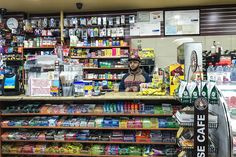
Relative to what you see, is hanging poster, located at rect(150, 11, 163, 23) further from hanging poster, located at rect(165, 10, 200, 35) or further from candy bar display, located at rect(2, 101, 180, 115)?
candy bar display, located at rect(2, 101, 180, 115)

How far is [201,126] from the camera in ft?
6.04

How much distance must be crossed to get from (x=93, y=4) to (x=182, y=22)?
2.54 metres

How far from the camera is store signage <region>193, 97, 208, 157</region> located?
1836 millimetres

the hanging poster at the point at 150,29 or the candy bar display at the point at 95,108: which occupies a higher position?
the hanging poster at the point at 150,29

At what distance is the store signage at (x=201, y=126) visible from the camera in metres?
1.84

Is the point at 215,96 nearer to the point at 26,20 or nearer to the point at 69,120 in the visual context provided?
the point at 69,120

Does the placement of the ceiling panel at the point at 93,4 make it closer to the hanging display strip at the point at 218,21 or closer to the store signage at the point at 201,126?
the hanging display strip at the point at 218,21

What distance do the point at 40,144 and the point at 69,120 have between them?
54cm

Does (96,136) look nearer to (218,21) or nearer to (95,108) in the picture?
(95,108)

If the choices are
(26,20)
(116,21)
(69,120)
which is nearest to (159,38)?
(116,21)

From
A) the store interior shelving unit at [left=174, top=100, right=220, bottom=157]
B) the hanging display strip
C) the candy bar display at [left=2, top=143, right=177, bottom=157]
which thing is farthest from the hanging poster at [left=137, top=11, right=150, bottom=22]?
the store interior shelving unit at [left=174, top=100, right=220, bottom=157]

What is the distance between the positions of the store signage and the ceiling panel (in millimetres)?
4742

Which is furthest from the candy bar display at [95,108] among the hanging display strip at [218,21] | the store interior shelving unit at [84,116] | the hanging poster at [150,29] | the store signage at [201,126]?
the hanging display strip at [218,21]

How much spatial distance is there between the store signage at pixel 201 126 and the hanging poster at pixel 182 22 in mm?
5275
